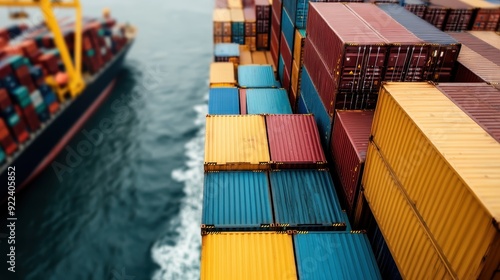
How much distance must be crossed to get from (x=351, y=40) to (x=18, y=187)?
3023 cm

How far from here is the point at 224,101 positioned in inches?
955

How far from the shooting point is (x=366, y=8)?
63.5ft

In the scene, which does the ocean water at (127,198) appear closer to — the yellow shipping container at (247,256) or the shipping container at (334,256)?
the yellow shipping container at (247,256)

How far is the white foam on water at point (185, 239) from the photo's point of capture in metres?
23.8

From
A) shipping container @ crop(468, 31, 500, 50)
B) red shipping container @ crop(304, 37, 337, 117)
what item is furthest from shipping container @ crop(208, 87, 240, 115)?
shipping container @ crop(468, 31, 500, 50)

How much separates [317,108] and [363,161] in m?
6.27

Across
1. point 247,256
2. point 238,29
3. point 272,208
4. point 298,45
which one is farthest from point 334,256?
point 238,29

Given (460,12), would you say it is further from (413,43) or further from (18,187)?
(18,187)

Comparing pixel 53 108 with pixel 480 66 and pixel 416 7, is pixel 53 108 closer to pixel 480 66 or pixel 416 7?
pixel 416 7

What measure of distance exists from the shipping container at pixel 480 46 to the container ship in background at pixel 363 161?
0.52 feet

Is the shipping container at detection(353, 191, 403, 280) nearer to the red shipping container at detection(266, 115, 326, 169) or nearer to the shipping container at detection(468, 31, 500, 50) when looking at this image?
the red shipping container at detection(266, 115, 326, 169)

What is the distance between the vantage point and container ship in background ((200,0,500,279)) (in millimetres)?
8648

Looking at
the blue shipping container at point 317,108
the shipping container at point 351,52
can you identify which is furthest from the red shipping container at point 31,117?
the shipping container at point 351,52

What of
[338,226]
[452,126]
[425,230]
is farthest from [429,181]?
[338,226]
